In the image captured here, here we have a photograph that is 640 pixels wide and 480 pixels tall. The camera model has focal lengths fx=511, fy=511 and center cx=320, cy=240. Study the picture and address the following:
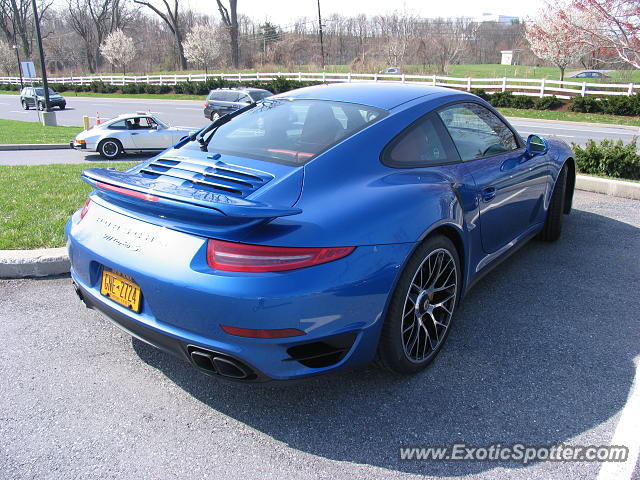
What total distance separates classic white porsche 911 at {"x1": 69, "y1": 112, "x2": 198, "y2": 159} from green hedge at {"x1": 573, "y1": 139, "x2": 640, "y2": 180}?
919 cm

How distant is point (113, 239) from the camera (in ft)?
8.14

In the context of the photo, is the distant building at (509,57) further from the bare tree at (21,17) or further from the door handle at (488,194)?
the door handle at (488,194)

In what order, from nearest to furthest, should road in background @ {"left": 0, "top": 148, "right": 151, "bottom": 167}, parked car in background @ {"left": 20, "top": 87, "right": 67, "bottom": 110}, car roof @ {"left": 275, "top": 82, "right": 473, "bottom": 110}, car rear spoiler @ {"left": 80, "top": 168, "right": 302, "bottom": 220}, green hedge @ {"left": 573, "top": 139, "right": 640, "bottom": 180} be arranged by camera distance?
car rear spoiler @ {"left": 80, "top": 168, "right": 302, "bottom": 220}
car roof @ {"left": 275, "top": 82, "right": 473, "bottom": 110}
green hedge @ {"left": 573, "top": 139, "right": 640, "bottom": 180}
road in background @ {"left": 0, "top": 148, "right": 151, "bottom": 167}
parked car in background @ {"left": 20, "top": 87, "right": 67, "bottom": 110}

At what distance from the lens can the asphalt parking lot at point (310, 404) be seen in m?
2.21

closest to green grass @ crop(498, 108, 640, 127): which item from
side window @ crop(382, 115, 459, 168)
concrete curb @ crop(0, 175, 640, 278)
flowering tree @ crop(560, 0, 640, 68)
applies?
flowering tree @ crop(560, 0, 640, 68)

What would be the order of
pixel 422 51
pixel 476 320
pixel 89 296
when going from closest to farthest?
pixel 89 296 → pixel 476 320 → pixel 422 51

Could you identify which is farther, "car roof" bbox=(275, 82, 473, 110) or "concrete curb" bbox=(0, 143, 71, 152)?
"concrete curb" bbox=(0, 143, 71, 152)

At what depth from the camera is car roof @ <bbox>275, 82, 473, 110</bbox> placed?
3223 millimetres

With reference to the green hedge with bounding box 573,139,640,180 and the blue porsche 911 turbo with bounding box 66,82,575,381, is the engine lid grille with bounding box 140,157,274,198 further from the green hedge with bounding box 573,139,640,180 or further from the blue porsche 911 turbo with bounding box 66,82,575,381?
the green hedge with bounding box 573,139,640,180

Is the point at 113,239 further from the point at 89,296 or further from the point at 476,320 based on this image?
the point at 476,320

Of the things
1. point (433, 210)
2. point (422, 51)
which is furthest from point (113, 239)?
point (422, 51)

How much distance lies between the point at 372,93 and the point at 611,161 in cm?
605

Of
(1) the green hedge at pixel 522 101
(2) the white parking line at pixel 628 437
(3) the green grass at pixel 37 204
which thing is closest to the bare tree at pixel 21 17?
(1) the green hedge at pixel 522 101

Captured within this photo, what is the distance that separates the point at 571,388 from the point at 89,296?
2.60 meters
